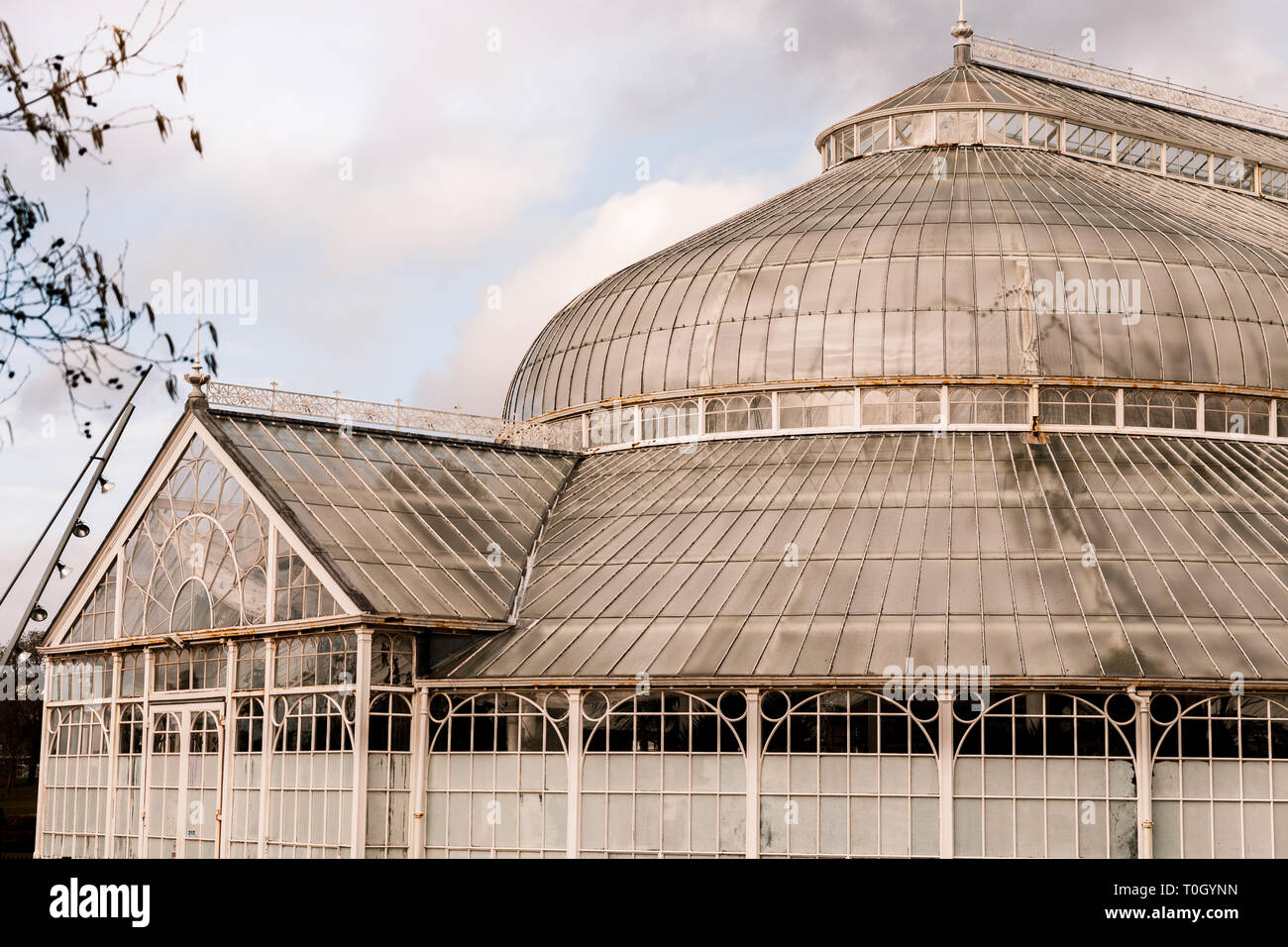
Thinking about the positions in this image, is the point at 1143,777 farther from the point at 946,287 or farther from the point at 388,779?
the point at 946,287

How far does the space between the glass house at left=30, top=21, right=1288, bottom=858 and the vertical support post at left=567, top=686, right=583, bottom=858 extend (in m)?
0.11

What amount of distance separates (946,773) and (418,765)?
11820 mm

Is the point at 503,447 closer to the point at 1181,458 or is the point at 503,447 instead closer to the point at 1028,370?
the point at 1028,370

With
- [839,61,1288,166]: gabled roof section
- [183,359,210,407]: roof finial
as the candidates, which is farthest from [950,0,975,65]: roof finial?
[183,359,210,407]: roof finial

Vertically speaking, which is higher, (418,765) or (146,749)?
(146,749)

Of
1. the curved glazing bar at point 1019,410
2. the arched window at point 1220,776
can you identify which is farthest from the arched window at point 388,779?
the arched window at point 1220,776

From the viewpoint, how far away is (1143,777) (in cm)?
3519

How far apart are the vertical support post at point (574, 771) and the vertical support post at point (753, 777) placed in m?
3.80

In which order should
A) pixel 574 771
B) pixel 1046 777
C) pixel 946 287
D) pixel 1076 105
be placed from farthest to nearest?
1. pixel 1076 105
2. pixel 946 287
3. pixel 574 771
4. pixel 1046 777

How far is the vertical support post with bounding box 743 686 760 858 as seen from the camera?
36.4 meters

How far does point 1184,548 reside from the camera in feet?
130

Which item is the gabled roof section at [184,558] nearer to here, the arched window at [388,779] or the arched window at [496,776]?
the arched window at [388,779]

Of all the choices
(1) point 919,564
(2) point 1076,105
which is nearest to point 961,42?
(2) point 1076,105

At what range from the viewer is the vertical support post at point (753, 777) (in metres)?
36.4
